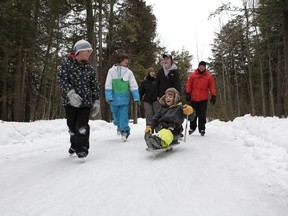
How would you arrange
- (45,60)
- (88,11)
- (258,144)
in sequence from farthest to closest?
(45,60), (88,11), (258,144)

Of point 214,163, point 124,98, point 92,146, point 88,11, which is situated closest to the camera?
point 214,163

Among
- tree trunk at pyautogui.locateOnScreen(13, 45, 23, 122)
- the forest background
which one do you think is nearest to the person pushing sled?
the forest background

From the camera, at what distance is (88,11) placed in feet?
51.2

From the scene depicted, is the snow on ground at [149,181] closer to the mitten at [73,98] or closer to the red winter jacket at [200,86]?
the mitten at [73,98]

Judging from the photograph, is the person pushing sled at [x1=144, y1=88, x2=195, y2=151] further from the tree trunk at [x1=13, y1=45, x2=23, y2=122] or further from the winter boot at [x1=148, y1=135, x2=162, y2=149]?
the tree trunk at [x1=13, y1=45, x2=23, y2=122]

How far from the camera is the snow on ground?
118 inches

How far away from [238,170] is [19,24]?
1533 cm

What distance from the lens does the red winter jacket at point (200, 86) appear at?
8.70m

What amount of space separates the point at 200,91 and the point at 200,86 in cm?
14

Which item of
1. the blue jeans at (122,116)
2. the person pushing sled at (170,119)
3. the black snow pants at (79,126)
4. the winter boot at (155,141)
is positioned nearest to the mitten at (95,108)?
the black snow pants at (79,126)

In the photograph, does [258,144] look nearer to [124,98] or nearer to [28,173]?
[124,98]

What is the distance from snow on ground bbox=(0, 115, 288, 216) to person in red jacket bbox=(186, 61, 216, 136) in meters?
2.34

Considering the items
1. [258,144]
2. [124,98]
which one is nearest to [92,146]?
[124,98]

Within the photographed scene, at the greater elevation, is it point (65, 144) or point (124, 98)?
point (124, 98)
